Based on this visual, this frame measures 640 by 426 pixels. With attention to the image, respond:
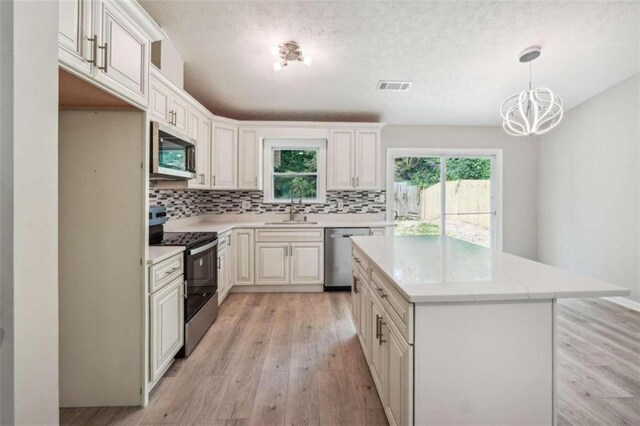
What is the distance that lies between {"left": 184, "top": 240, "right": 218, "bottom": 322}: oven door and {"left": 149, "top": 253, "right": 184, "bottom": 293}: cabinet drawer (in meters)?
0.09

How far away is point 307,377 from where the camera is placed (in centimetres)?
201

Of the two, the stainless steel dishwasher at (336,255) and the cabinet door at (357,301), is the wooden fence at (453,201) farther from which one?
the cabinet door at (357,301)

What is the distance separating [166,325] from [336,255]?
7.50 ft

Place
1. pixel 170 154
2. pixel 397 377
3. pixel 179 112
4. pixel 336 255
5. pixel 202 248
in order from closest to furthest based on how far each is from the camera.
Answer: pixel 397 377 < pixel 170 154 < pixel 202 248 < pixel 179 112 < pixel 336 255

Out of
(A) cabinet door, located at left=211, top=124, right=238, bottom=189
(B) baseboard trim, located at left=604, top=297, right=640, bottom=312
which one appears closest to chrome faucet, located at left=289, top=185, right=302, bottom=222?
(A) cabinet door, located at left=211, top=124, right=238, bottom=189

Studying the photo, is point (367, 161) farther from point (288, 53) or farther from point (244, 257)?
point (244, 257)

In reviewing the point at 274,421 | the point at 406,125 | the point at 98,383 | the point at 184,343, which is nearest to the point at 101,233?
the point at 98,383

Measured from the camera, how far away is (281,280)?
3.82 m

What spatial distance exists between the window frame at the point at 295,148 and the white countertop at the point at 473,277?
2.42 metres

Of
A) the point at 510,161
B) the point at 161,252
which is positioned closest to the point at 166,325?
the point at 161,252

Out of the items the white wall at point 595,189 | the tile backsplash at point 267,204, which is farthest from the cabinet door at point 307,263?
the white wall at point 595,189

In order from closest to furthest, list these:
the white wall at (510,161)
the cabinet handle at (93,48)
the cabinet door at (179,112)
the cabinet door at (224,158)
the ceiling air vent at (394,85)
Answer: the cabinet handle at (93,48)
the cabinet door at (179,112)
the ceiling air vent at (394,85)
the cabinet door at (224,158)
the white wall at (510,161)

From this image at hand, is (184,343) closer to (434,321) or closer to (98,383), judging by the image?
(98,383)

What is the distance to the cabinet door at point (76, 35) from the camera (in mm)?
1177
